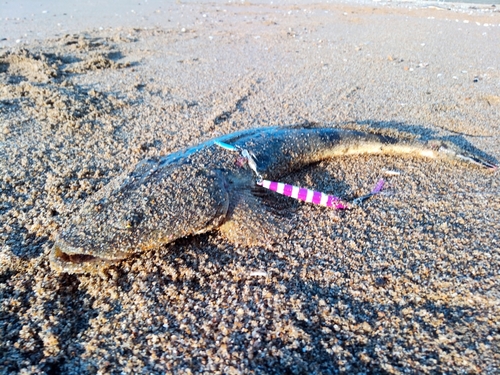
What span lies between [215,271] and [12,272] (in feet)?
4.29

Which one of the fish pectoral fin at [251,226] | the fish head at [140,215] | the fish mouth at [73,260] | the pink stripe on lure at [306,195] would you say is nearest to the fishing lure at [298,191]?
the pink stripe on lure at [306,195]

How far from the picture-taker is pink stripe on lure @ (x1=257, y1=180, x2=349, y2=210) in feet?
9.82

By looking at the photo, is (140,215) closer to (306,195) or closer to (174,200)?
(174,200)

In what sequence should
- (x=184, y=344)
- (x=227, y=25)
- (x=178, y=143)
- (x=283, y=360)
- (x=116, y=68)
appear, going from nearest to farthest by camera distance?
(x=283, y=360), (x=184, y=344), (x=178, y=143), (x=116, y=68), (x=227, y=25)

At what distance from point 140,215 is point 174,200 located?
0.27 m

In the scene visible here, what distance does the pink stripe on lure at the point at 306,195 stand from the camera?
9.82 ft

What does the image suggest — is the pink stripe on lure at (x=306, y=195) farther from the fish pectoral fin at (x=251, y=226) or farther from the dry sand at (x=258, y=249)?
the fish pectoral fin at (x=251, y=226)

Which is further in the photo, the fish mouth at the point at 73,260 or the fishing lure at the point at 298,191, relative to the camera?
the fishing lure at the point at 298,191

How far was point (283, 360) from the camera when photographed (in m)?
1.77

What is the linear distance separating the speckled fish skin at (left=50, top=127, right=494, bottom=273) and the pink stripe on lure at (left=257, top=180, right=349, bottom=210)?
0.17 m

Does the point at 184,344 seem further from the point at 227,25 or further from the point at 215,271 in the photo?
the point at 227,25

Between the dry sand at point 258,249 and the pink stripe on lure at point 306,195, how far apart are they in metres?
0.08

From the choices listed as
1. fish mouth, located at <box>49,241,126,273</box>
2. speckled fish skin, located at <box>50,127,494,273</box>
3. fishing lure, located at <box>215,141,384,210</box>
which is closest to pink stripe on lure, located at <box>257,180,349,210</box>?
fishing lure, located at <box>215,141,384,210</box>

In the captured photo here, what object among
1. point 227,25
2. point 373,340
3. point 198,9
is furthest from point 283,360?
point 198,9
